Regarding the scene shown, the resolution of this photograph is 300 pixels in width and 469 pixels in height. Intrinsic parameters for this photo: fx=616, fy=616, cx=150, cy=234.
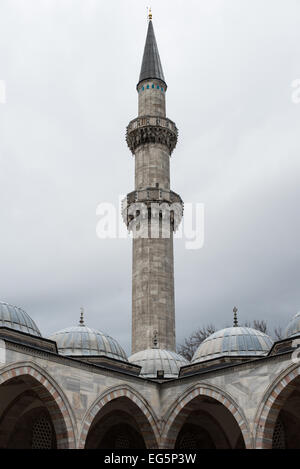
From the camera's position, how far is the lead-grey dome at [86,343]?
19.8 metres

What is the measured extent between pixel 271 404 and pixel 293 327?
3.44 m

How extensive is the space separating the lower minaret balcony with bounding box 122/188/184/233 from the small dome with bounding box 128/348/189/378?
8.03 meters

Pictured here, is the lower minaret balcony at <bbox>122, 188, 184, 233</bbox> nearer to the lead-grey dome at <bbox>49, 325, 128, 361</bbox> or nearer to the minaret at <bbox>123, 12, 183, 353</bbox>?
the minaret at <bbox>123, 12, 183, 353</bbox>

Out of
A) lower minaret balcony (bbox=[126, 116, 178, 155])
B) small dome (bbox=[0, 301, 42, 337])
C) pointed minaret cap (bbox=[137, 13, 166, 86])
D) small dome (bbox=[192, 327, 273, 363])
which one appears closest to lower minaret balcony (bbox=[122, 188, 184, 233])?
lower minaret balcony (bbox=[126, 116, 178, 155])

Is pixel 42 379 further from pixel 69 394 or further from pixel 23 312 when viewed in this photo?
pixel 23 312

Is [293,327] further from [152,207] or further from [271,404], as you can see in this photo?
[152,207]

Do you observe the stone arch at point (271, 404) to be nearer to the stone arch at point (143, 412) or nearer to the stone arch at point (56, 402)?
the stone arch at point (143, 412)

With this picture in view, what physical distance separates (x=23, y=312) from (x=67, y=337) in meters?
2.04

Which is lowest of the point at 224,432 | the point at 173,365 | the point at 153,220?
the point at 224,432

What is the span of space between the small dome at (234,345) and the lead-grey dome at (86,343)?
9.01 feet

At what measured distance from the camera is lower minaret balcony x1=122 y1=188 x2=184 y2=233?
1103 inches

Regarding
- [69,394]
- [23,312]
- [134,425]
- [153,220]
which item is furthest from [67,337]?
[153,220]

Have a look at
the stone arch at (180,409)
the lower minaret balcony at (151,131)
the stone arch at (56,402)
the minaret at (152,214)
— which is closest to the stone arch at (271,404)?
the stone arch at (180,409)

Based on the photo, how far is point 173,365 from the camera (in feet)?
68.9
